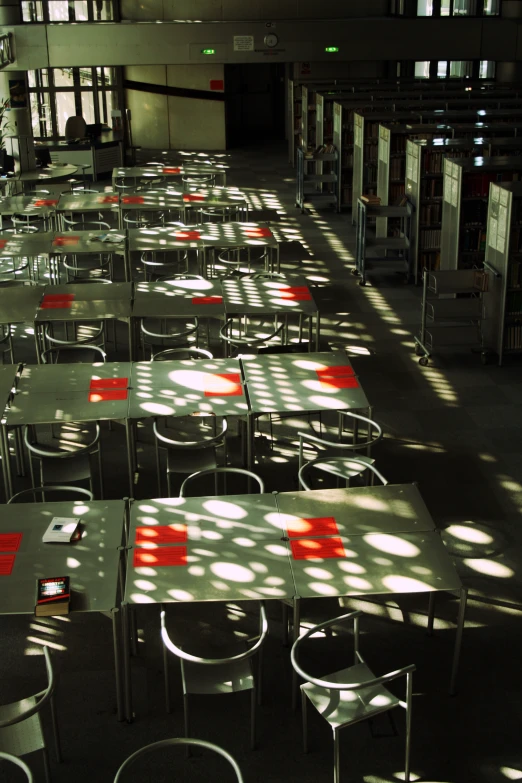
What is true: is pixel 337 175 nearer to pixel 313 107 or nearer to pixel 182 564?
pixel 313 107

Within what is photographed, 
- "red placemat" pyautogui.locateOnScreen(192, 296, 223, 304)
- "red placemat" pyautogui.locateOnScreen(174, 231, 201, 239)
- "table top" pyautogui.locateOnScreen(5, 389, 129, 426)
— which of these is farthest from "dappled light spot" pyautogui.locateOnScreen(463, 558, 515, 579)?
"red placemat" pyautogui.locateOnScreen(174, 231, 201, 239)

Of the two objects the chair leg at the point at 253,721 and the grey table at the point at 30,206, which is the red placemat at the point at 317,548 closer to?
the chair leg at the point at 253,721

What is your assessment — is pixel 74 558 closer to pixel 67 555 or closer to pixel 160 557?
pixel 67 555

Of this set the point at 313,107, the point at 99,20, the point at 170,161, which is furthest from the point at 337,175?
the point at 99,20

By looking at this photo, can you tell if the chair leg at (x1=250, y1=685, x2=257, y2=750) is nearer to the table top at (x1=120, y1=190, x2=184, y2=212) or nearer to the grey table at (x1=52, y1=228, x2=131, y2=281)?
the grey table at (x1=52, y1=228, x2=131, y2=281)

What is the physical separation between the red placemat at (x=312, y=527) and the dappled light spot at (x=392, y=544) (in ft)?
0.66

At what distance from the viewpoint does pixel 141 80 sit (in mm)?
21922

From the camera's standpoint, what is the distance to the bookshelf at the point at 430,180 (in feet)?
36.9

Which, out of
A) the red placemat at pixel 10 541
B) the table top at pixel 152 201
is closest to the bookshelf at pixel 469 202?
the table top at pixel 152 201

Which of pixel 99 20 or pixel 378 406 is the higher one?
pixel 99 20

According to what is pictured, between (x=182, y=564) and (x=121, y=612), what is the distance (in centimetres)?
39

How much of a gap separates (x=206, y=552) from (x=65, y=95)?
58.3 ft

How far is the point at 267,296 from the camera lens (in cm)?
854

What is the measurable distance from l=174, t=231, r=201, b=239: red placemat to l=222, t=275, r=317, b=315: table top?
161cm
